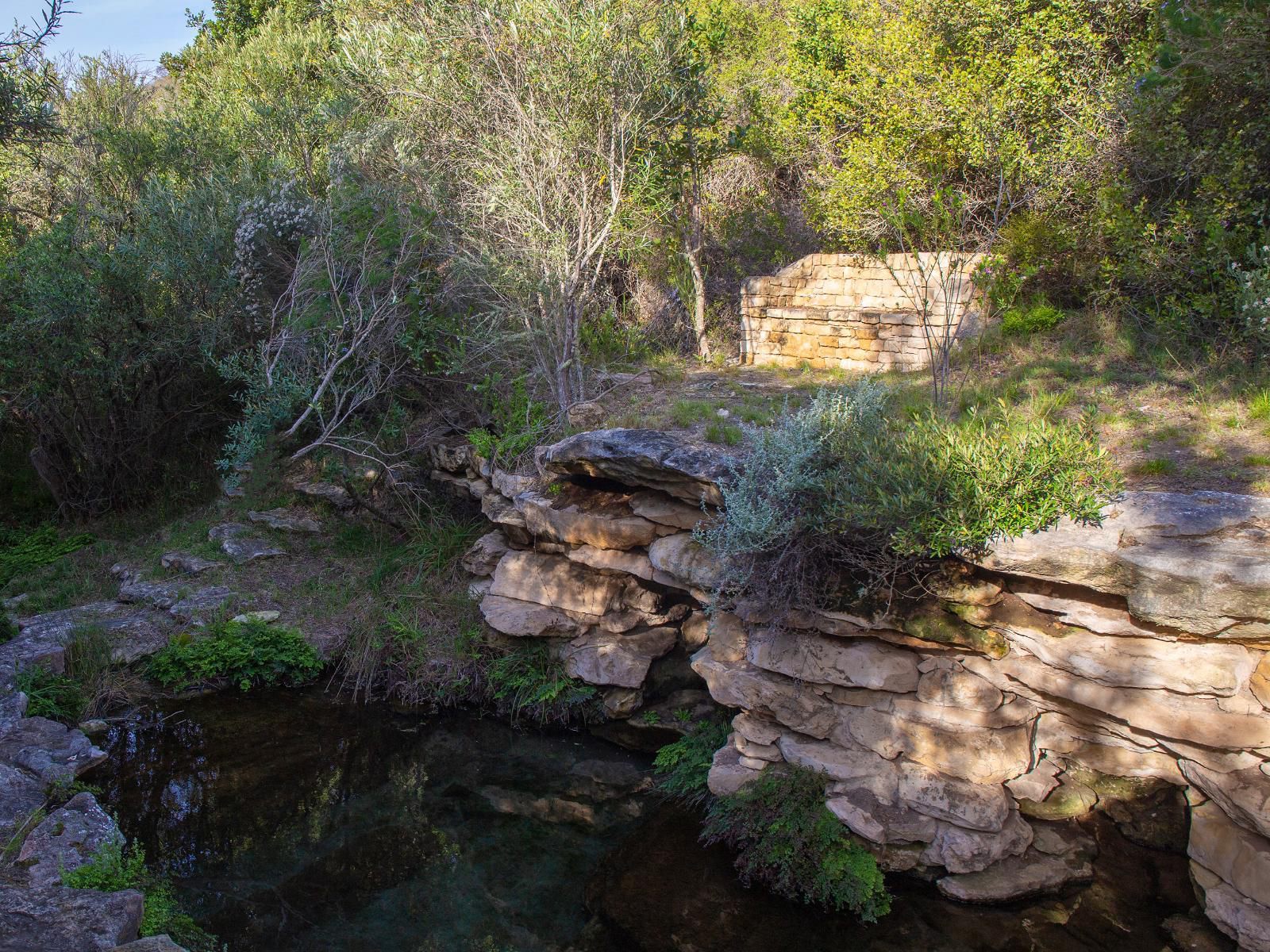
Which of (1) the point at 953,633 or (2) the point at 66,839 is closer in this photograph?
(2) the point at 66,839

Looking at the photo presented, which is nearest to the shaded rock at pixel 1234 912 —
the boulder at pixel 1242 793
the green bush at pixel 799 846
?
the boulder at pixel 1242 793

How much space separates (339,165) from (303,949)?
8.22 metres

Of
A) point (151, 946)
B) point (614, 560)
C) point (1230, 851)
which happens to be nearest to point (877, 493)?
point (1230, 851)

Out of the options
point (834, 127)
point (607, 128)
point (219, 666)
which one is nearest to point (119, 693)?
point (219, 666)

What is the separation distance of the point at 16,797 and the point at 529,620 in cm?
419

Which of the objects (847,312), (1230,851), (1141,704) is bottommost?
(1230,851)

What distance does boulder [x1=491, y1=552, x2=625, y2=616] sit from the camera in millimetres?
8500

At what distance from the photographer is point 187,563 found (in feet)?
34.5

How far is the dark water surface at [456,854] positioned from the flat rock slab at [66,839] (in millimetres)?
746

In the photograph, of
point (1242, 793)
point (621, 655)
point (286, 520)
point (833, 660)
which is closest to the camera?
point (1242, 793)

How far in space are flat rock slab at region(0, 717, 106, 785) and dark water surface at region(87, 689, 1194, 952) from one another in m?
0.49

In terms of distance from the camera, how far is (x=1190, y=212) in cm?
841

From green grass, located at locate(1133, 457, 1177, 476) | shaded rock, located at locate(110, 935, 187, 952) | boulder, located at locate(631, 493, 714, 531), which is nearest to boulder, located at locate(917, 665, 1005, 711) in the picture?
green grass, located at locate(1133, 457, 1177, 476)

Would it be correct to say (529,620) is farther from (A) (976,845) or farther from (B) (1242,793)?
(B) (1242,793)
